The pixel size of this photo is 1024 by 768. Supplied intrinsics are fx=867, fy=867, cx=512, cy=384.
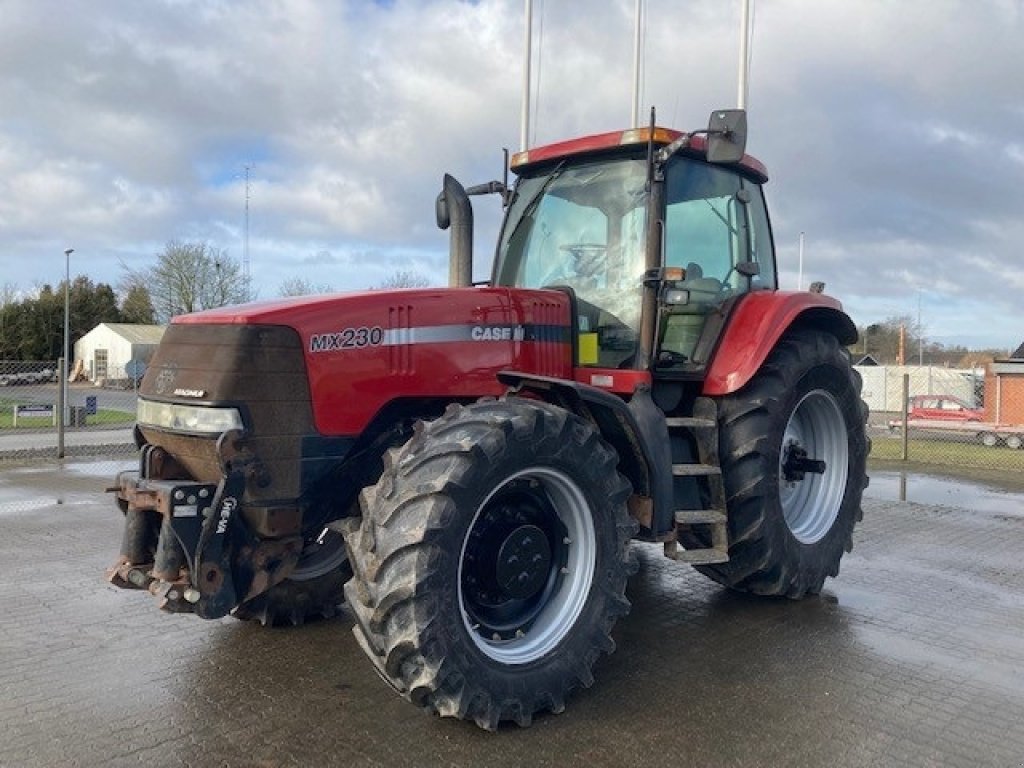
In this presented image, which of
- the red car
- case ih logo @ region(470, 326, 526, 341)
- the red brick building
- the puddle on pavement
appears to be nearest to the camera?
case ih logo @ region(470, 326, 526, 341)

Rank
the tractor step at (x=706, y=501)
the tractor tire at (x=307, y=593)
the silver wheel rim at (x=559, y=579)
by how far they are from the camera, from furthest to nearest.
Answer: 1. the tractor tire at (x=307, y=593)
2. the tractor step at (x=706, y=501)
3. the silver wheel rim at (x=559, y=579)

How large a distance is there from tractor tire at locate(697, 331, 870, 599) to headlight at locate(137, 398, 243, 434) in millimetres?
2694

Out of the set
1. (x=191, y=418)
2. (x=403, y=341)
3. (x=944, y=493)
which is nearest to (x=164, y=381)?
(x=191, y=418)

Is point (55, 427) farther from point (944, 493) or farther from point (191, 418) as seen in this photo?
point (191, 418)

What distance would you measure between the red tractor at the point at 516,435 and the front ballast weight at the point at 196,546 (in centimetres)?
1

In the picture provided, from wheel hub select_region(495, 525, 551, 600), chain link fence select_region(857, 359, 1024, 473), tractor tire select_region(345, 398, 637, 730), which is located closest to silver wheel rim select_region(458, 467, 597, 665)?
tractor tire select_region(345, 398, 637, 730)

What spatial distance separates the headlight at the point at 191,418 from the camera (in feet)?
11.8

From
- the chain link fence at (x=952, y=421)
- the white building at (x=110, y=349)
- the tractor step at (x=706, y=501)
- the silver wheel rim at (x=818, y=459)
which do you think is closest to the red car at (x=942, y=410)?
the chain link fence at (x=952, y=421)

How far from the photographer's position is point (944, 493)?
10.6m

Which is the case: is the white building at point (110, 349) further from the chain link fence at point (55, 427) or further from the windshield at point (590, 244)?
the windshield at point (590, 244)

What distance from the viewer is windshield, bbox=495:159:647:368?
482cm

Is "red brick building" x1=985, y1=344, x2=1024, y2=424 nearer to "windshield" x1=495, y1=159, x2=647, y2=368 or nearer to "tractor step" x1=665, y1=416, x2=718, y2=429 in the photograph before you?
"tractor step" x1=665, y1=416, x2=718, y2=429

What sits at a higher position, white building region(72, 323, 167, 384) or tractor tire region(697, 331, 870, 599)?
white building region(72, 323, 167, 384)

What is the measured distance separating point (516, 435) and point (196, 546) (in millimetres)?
1390
